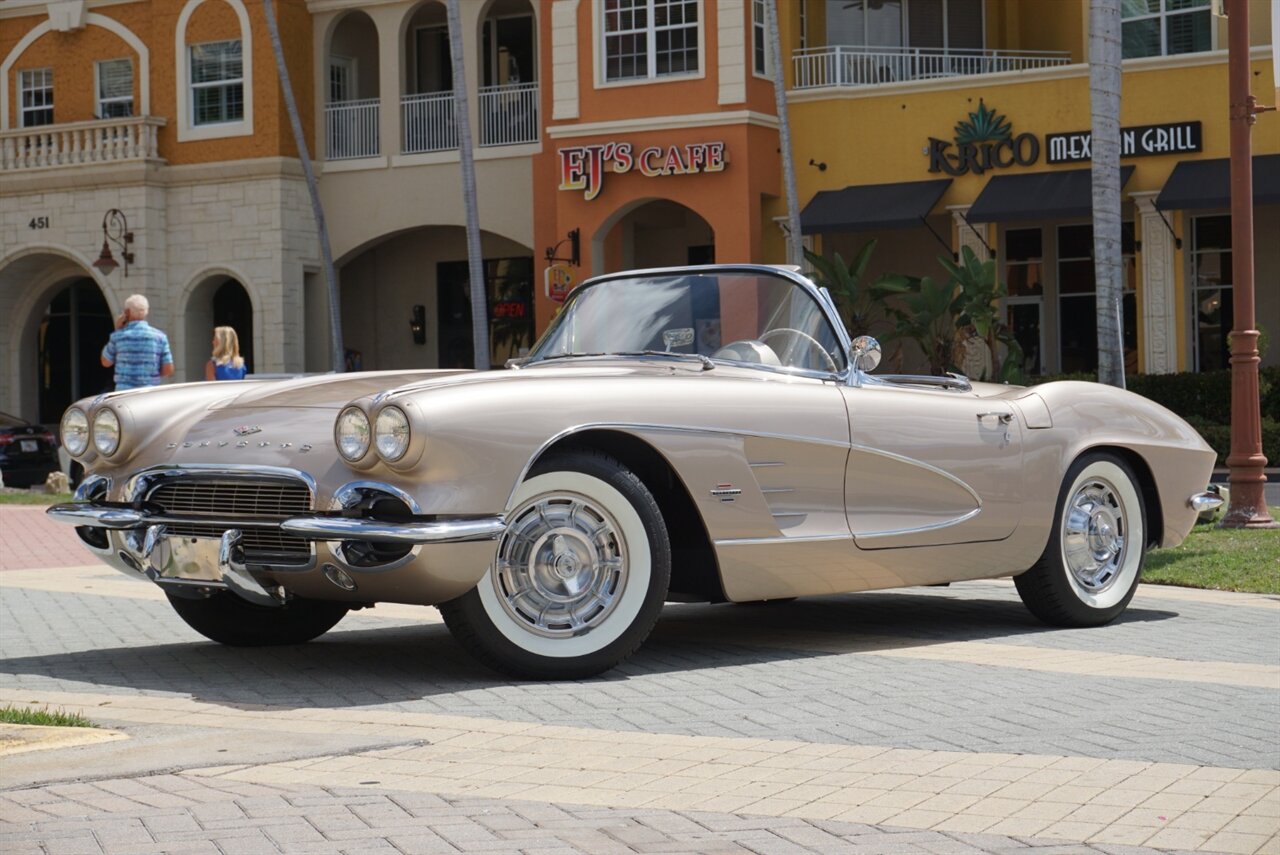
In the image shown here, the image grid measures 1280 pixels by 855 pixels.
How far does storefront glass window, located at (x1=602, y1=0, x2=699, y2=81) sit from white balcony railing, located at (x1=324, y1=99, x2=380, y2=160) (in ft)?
19.7

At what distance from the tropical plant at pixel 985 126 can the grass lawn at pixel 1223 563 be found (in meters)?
15.5

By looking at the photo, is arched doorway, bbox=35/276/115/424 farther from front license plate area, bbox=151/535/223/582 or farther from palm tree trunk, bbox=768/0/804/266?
front license plate area, bbox=151/535/223/582

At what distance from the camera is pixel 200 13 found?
3400 centimetres

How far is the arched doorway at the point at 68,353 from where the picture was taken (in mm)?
38344

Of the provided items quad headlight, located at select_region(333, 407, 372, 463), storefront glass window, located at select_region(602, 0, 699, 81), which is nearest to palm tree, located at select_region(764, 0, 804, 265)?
storefront glass window, located at select_region(602, 0, 699, 81)

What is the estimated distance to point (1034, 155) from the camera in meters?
27.1

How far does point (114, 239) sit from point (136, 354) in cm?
1953

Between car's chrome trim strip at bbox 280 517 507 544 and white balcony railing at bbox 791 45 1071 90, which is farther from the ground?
white balcony railing at bbox 791 45 1071 90

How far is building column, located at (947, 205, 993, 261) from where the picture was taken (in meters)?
27.9

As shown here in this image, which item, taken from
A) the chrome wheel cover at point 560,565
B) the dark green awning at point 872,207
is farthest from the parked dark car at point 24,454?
the chrome wheel cover at point 560,565

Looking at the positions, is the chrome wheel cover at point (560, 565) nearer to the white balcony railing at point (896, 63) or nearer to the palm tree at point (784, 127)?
the palm tree at point (784, 127)

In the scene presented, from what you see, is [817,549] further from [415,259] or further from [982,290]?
[415,259]

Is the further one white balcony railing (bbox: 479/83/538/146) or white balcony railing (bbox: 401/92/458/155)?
white balcony railing (bbox: 401/92/458/155)

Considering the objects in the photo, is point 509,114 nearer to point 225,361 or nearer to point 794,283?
point 225,361
